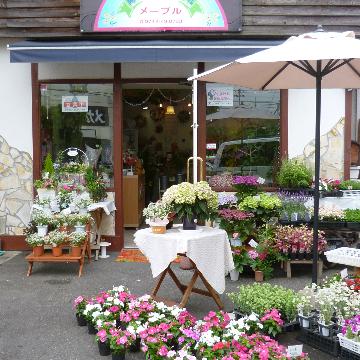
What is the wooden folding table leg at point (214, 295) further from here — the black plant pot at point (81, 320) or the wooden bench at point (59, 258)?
the wooden bench at point (59, 258)

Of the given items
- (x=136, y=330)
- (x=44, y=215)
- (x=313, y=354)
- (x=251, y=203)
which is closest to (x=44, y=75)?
(x=44, y=215)

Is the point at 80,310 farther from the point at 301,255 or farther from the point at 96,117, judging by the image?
the point at 96,117

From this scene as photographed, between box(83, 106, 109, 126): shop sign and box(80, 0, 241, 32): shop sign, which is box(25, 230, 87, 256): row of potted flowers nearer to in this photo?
box(83, 106, 109, 126): shop sign

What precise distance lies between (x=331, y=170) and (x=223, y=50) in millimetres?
2752

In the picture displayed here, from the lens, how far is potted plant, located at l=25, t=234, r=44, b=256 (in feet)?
23.9

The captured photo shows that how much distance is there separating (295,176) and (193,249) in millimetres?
3204

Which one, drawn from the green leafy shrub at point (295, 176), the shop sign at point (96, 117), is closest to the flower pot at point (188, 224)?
the green leafy shrub at point (295, 176)

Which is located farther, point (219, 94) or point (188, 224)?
point (219, 94)

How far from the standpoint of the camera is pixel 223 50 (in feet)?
25.1

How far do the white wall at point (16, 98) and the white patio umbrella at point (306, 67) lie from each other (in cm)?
426

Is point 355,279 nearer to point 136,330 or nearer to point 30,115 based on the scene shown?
point 136,330

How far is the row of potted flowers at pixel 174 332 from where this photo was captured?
4109mm

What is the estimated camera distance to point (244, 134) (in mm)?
8828

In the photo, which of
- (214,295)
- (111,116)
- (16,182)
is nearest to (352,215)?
(214,295)
